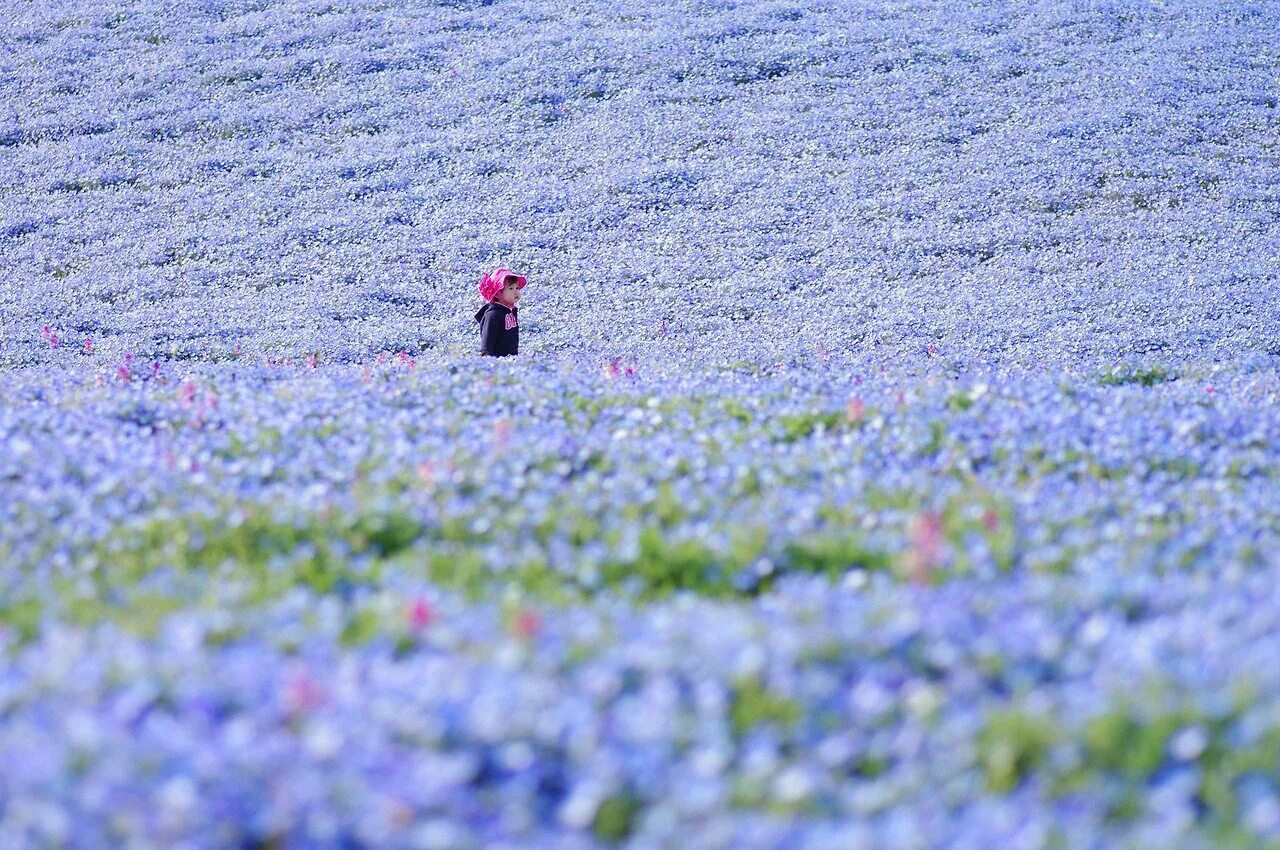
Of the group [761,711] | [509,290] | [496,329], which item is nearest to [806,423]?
[761,711]

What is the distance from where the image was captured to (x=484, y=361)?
551 inches

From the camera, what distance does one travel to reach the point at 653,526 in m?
7.30

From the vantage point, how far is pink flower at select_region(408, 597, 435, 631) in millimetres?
5410

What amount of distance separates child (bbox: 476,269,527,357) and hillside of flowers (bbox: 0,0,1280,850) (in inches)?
61.6

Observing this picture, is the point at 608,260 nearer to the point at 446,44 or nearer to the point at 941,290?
the point at 941,290

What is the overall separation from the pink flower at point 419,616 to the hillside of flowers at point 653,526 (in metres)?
0.02

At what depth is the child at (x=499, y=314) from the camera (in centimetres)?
1614

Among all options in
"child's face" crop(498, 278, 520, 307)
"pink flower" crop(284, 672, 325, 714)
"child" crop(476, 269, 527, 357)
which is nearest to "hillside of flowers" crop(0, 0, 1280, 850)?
"pink flower" crop(284, 672, 325, 714)

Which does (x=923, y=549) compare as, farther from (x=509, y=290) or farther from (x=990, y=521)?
(x=509, y=290)

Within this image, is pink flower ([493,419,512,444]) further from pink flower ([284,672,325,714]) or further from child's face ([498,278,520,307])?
child's face ([498,278,520,307])

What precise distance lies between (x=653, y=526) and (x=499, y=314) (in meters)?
9.45

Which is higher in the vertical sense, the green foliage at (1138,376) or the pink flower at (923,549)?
the pink flower at (923,549)

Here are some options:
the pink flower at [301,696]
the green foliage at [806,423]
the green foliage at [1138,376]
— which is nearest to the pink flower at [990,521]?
the green foliage at [806,423]

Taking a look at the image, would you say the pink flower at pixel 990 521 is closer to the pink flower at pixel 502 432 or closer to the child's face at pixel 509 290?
the pink flower at pixel 502 432
